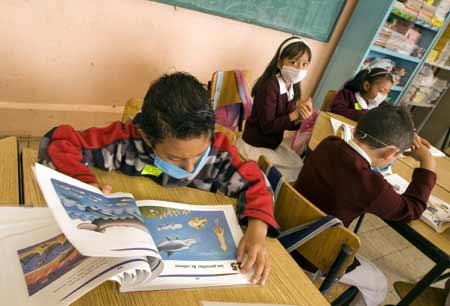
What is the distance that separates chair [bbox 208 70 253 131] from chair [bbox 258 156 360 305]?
871 millimetres

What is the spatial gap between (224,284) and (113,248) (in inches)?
9.4

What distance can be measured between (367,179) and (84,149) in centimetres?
88

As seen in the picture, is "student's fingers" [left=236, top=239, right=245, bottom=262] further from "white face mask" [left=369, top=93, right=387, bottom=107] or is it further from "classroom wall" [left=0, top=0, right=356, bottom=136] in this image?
"white face mask" [left=369, top=93, right=387, bottom=107]

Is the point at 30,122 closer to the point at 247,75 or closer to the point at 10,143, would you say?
the point at 10,143

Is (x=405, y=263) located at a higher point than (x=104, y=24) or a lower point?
lower

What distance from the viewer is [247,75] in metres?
1.79

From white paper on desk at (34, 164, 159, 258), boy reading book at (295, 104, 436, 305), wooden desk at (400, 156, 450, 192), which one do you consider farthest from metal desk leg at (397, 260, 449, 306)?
white paper on desk at (34, 164, 159, 258)

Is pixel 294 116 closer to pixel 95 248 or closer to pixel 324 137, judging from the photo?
pixel 324 137

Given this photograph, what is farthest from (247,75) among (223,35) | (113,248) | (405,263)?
(405,263)

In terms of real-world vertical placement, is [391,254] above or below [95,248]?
below

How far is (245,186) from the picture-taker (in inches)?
33.2

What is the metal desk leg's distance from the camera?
0.92 meters

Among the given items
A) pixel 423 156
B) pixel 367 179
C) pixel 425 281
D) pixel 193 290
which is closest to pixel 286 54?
pixel 423 156

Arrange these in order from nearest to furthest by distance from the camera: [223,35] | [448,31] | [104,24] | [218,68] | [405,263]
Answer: [104,24]
[405,263]
[223,35]
[218,68]
[448,31]
